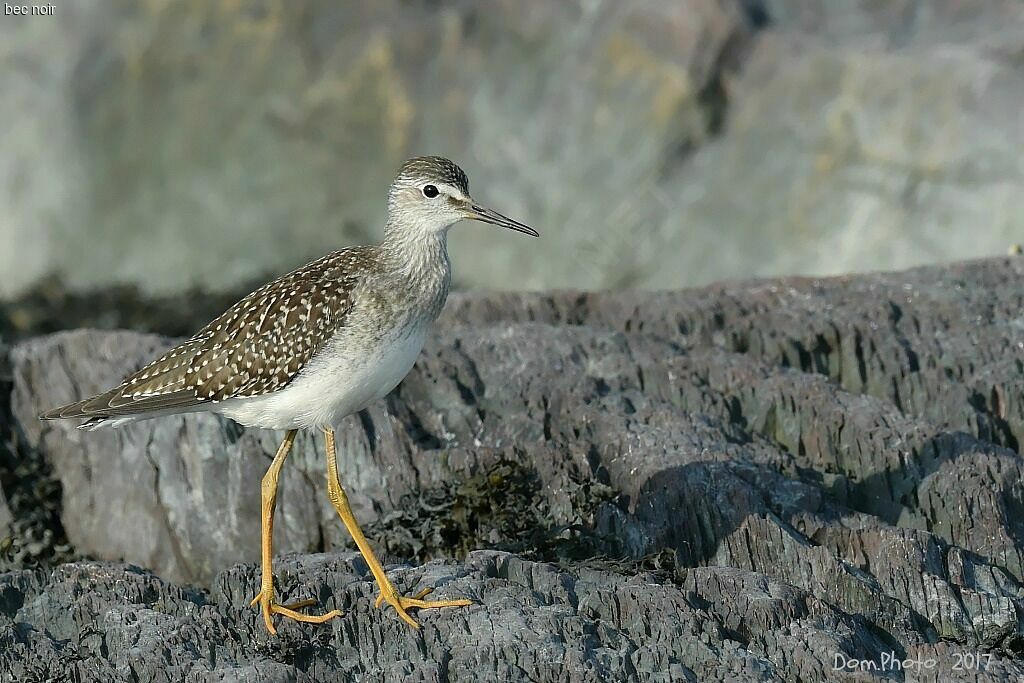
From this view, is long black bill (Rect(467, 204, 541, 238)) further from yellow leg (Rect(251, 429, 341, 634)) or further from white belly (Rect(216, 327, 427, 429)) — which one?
yellow leg (Rect(251, 429, 341, 634))

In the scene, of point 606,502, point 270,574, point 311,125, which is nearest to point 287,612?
point 270,574

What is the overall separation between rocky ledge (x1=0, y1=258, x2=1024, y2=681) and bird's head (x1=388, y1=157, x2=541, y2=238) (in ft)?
4.35

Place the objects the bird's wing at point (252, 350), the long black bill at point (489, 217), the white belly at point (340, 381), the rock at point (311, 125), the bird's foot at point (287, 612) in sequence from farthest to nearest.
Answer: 1. the rock at point (311, 125)
2. the long black bill at point (489, 217)
3. the bird's wing at point (252, 350)
4. the white belly at point (340, 381)
5. the bird's foot at point (287, 612)

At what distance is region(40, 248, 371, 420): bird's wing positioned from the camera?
655 centimetres

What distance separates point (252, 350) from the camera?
664cm

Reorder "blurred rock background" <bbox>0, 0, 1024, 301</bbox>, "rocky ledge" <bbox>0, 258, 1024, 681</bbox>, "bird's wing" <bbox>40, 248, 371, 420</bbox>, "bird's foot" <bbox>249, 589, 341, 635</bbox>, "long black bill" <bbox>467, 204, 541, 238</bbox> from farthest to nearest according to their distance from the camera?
"blurred rock background" <bbox>0, 0, 1024, 301</bbox>
"long black bill" <bbox>467, 204, 541, 238</bbox>
"bird's wing" <bbox>40, 248, 371, 420</bbox>
"bird's foot" <bbox>249, 589, 341, 635</bbox>
"rocky ledge" <bbox>0, 258, 1024, 681</bbox>

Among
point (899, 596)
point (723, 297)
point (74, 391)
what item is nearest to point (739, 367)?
point (723, 297)

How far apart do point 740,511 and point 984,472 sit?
→ 4.48ft

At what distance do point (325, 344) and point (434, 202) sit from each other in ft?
3.30

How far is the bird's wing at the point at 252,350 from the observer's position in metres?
6.55

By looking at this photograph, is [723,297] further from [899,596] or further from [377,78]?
[377,78]

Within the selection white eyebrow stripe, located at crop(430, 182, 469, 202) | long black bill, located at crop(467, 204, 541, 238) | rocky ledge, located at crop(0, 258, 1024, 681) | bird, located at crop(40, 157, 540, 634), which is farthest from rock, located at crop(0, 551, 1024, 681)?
white eyebrow stripe, located at crop(430, 182, 469, 202)

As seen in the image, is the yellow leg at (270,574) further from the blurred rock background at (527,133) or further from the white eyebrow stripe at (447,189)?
the blurred rock background at (527,133)

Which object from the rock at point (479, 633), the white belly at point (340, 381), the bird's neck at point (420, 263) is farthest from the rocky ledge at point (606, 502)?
the bird's neck at point (420, 263)
